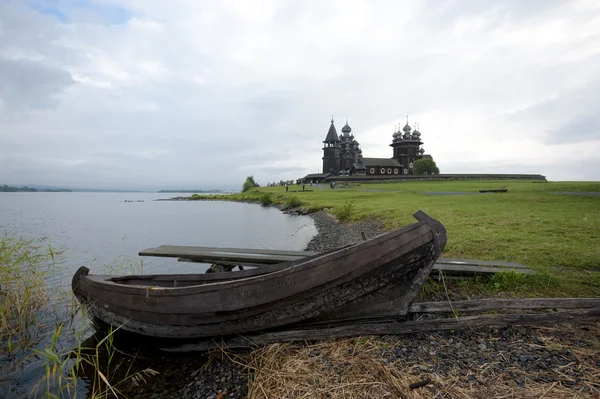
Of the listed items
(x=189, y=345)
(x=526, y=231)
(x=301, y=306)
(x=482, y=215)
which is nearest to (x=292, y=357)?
(x=301, y=306)

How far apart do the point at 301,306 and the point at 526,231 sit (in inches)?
396

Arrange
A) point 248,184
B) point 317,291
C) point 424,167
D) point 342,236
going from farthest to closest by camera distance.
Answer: point 248,184 → point 424,167 → point 342,236 → point 317,291

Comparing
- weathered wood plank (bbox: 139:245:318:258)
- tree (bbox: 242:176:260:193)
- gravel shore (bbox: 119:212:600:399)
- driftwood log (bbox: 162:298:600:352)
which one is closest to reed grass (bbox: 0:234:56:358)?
weathered wood plank (bbox: 139:245:318:258)

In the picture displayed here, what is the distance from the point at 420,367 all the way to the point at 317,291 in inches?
61.2

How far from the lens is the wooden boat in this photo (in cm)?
416

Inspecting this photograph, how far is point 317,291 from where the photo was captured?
4234mm

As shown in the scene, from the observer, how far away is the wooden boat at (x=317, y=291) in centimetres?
416

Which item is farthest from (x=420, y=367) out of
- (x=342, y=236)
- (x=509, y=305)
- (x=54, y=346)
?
(x=342, y=236)

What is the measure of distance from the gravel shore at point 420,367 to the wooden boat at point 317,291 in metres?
0.45

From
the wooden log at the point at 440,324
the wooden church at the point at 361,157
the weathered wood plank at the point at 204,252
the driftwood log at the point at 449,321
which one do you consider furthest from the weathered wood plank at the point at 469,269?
the wooden church at the point at 361,157

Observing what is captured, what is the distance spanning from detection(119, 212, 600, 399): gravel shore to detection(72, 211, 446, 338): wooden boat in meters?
0.45

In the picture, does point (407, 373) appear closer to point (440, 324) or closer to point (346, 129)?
point (440, 324)

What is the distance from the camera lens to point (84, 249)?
17438 mm

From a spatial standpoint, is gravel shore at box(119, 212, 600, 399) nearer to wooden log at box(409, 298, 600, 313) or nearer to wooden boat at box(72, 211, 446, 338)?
wooden log at box(409, 298, 600, 313)
